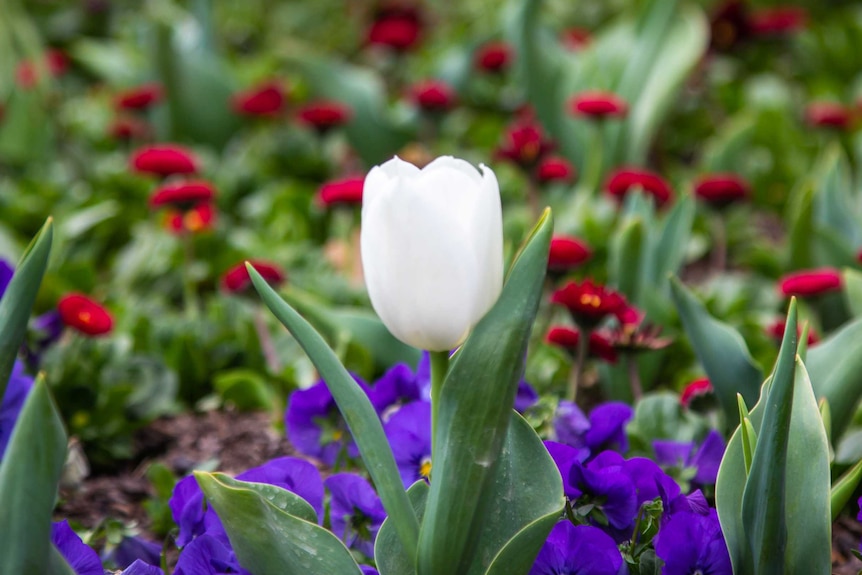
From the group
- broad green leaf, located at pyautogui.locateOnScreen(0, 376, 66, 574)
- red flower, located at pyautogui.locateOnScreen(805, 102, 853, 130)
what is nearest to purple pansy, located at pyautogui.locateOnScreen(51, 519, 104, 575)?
broad green leaf, located at pyautogui.locateOnScreen(0, 376, 66, 574)

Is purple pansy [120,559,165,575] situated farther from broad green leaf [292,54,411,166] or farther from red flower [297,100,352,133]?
broad green leaf [292,54,411,166]

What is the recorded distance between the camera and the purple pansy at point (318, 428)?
1.29 meters

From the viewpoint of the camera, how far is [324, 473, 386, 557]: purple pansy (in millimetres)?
1097

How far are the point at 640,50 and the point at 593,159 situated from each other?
0.43 metres

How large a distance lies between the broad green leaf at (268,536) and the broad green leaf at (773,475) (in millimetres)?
364

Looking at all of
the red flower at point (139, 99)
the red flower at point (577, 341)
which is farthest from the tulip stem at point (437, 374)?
the red flower at point (139, 99)

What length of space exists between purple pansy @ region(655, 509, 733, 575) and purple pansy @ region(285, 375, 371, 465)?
0.46 m

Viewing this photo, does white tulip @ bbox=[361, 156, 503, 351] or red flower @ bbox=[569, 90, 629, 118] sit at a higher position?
white tulip @ bbox=[361, 156, 503, 351]

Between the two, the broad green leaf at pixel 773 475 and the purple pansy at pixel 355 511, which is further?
the purple pansy at pixel 355 511

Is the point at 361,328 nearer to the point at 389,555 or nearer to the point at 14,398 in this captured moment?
the point at 14,398

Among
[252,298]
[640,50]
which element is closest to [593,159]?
[640,50]

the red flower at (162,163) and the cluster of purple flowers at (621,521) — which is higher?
the cluster of purple flowers at (621,521)

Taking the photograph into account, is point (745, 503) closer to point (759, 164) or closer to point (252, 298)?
point (252, 298)

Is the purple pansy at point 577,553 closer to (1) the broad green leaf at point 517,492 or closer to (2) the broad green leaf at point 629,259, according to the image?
(1) the broad green leaf at point 517,492
